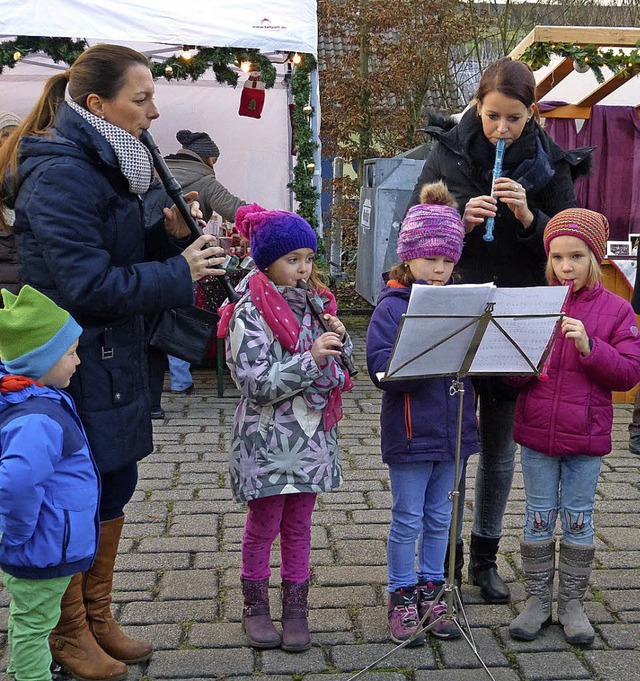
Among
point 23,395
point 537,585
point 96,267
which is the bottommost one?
point 537,585

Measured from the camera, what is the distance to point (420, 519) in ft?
11.4

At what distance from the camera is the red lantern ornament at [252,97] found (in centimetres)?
976

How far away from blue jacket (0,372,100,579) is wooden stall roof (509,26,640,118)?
5.76 metres

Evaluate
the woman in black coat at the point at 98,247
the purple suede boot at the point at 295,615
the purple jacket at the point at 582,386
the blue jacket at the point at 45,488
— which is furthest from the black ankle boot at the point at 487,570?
the blue jacket at the point at 45,488

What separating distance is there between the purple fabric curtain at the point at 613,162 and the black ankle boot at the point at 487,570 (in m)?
5.24

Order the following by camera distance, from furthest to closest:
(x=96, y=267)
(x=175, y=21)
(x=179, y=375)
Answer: (x=175, y=21) → (x=179, y=375) → (x=96, y=267)

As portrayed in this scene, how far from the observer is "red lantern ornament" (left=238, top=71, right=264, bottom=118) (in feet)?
32.0

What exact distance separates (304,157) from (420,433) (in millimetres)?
6139

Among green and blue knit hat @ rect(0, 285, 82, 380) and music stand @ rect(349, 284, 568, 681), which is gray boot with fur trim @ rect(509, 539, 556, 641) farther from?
green and blue knit hat @ rect(0, 285, 82, 380)

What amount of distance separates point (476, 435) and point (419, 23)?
37.0 ft

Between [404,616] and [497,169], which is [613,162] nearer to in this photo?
[497,169]

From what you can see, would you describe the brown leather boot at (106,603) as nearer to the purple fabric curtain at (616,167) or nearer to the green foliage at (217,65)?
the green foliage at (217,65)

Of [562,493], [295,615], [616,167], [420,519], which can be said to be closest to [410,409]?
[420,519]

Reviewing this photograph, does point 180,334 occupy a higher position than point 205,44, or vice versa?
point 205,44
